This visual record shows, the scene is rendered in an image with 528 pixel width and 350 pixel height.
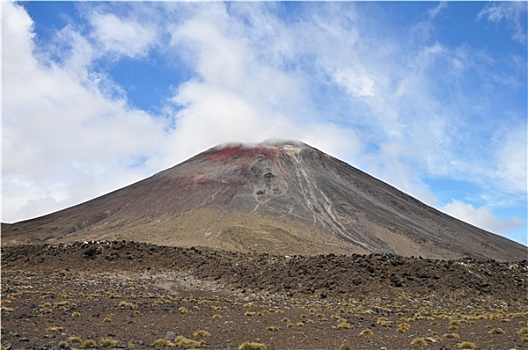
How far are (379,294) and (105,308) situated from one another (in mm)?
15511

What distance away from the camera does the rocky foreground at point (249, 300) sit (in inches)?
523

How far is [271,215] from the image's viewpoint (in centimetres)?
8194

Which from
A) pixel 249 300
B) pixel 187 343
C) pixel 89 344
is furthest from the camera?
pixel 249 300

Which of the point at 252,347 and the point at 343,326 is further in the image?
the point at 343,326

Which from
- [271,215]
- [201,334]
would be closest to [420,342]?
[201,334]

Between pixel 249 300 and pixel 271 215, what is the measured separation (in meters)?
57.4

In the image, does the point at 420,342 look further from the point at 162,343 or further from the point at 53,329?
the point at 53,329

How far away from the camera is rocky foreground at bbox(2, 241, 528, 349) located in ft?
43.6

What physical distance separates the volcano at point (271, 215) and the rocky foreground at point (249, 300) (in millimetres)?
27171

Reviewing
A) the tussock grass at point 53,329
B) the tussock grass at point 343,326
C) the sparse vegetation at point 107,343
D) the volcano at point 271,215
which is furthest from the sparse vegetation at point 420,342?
the volcano at point 271,215

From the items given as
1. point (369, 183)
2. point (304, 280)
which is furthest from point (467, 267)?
point (369, 183)

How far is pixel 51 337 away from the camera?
12070 mm

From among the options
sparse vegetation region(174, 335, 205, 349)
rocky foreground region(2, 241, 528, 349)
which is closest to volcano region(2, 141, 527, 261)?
rocky foreground region(2, 241, 528, 349)

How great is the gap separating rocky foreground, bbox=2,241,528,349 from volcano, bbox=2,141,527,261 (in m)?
27.2
